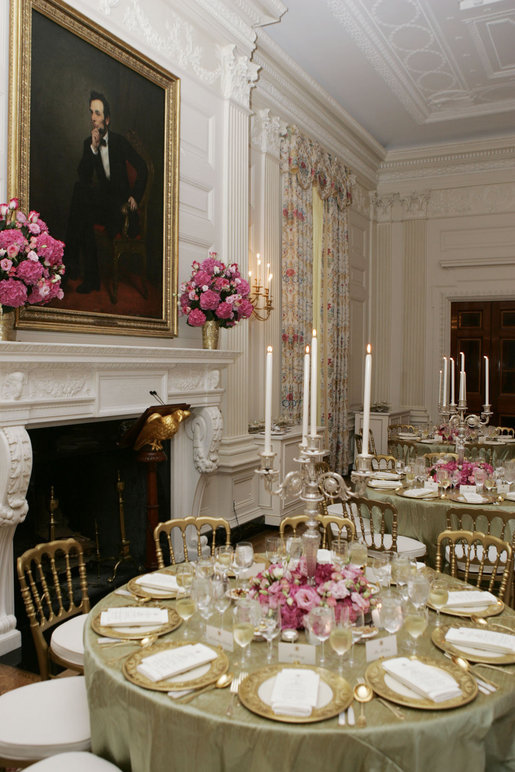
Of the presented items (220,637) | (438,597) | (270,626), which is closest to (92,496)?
(220,637)

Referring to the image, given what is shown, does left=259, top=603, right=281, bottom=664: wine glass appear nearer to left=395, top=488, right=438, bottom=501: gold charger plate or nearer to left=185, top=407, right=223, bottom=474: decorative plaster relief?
left=395, top=488, right=438, bottom=501: gold charger plate

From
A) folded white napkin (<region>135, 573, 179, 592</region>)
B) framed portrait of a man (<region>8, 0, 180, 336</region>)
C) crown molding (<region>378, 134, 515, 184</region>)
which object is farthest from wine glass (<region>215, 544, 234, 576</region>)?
crown molding (<region>378, 134, 515, 184</region>)

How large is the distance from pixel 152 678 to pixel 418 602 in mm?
907

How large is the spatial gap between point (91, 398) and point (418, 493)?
224cm

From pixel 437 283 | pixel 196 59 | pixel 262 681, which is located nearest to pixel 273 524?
pixel 196 59

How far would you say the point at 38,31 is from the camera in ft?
12.5

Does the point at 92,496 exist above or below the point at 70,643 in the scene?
above

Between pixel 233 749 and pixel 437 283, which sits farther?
pixel 437 283

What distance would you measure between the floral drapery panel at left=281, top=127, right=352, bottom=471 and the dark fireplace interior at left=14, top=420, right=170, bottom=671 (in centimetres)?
274

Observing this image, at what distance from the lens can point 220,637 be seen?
210 centimetres

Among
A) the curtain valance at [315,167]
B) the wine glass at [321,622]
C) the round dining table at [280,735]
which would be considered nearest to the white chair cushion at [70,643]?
the round dining table at [280,735]

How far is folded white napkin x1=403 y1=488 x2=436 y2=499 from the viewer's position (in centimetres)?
435

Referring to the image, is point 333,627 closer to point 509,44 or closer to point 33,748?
point 33,748

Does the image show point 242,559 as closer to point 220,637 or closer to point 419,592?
point 220,637
